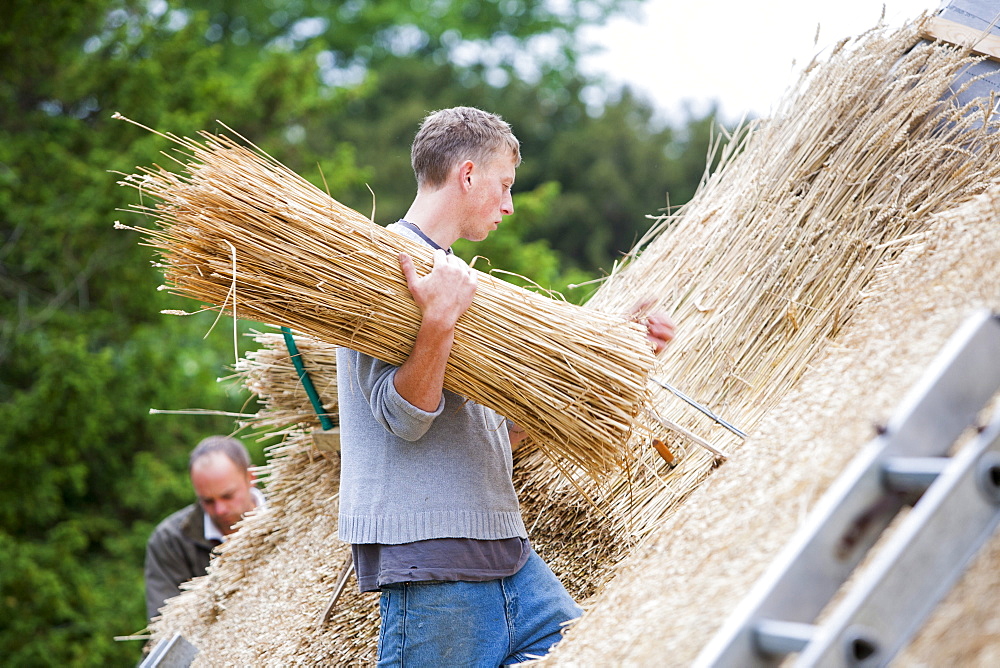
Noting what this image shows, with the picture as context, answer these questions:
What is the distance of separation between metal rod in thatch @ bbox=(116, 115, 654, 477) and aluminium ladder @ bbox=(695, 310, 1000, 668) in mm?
854

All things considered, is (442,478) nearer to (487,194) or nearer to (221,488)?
(487,194)

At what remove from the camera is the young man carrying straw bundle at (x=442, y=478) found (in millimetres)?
1803

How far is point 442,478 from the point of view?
190 cm

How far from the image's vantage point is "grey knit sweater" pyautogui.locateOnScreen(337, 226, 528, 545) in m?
1.85

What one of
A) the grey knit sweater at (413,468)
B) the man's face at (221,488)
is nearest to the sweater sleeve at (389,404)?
the grey knit sweater at (413,468)

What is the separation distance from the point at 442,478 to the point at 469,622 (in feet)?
0.95

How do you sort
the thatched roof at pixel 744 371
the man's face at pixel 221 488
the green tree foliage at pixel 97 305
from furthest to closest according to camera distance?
the green tree foliage at pixel 97 305 < the man's face at pixel 221 488 < the thatched roof at pixel 744 371

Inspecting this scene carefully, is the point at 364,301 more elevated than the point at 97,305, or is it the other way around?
the point at 364,301

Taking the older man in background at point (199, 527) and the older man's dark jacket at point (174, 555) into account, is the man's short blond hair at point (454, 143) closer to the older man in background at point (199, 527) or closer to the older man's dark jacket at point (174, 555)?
the older man in background at point (199, 527)

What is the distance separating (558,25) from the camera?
513 inches

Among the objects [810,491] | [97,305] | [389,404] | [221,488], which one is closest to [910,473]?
[810,491]

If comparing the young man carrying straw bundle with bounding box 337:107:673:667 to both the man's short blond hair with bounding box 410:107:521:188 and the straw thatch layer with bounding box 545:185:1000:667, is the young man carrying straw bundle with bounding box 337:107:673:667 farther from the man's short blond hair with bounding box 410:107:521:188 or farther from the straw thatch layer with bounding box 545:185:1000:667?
the straw thatch layer with bounding box 545:185:1000:667

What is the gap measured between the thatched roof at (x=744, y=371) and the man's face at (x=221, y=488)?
0.64m

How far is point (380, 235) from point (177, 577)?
2.78 m
